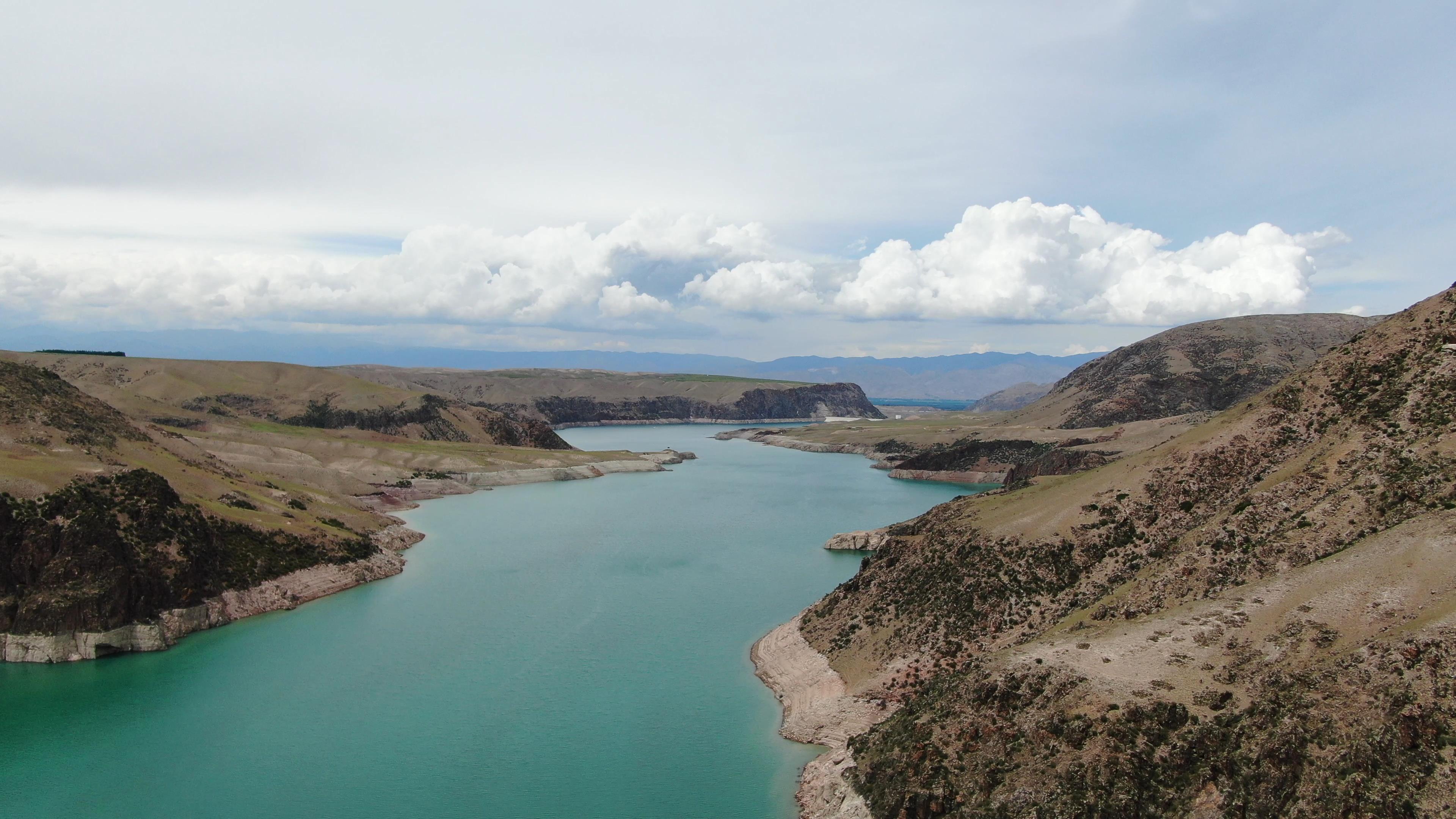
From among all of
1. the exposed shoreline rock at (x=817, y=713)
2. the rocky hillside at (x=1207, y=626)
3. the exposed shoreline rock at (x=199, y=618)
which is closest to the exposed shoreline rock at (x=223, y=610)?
the exposed shoreline rock at (x=199, y=618)

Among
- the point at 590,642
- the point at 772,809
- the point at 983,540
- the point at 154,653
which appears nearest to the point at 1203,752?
the point at 772,809

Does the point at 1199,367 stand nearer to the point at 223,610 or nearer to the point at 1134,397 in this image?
the point at 1134,397

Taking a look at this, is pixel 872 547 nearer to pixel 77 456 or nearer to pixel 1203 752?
pixel 1203 752

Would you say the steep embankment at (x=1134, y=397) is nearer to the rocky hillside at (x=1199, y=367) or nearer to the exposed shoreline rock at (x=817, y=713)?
the rocky hillside at (x=1199, y=367)

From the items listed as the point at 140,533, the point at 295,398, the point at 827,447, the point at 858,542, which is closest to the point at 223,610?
the point at 140,533

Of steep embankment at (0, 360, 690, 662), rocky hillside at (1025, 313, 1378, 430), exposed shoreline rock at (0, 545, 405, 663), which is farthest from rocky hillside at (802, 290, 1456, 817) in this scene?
rocky hillside at (1025, 313, 1378, 430)
